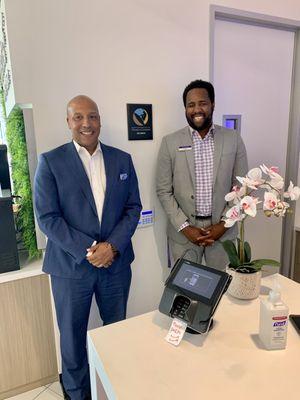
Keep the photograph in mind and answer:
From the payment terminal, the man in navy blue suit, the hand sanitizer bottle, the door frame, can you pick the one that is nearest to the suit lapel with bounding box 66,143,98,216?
the man in navy blue suit

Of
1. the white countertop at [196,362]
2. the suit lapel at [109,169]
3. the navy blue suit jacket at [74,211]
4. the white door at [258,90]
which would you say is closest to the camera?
the white countertop at [196,362]

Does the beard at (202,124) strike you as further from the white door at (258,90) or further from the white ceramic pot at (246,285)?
the white ceramic pot at (246,285)

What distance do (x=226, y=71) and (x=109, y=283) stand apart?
1730 millimetres

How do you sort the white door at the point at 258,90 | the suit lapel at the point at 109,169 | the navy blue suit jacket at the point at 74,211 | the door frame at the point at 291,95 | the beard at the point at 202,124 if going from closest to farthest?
the navy blue suit jacket at the point at 74,211 < the suit lapel at the point at 109,169 < the beard at the point at 202,124 < the door frame at the point at 291,95 < the white door at the point at 258,90

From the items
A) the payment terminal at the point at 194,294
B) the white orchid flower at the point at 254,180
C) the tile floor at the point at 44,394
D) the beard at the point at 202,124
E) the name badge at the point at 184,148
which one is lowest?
the tile floor at the point at 44,394

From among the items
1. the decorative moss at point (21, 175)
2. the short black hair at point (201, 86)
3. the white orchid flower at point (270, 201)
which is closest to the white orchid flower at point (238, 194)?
the white orchid flower at point (270, 201)

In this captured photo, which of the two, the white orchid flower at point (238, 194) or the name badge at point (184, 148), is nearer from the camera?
the white orchid flower at point (238, 194)

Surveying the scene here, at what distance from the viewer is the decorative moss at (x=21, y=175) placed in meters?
1.79

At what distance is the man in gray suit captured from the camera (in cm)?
192

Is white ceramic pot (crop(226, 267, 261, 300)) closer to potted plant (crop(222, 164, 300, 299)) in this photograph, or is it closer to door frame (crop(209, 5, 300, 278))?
potted plant (crop(222, 164, 300, 299))

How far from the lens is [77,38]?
1.73 m

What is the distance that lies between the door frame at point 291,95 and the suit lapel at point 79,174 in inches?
45.9

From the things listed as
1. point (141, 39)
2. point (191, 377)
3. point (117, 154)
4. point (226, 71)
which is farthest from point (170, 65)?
point (191, 377)

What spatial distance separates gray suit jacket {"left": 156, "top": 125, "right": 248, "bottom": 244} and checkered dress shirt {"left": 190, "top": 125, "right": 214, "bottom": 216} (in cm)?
3
